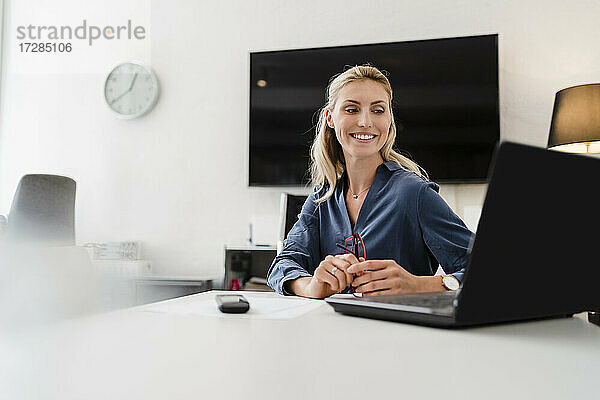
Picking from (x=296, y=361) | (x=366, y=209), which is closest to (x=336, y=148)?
(x=366, y=209)

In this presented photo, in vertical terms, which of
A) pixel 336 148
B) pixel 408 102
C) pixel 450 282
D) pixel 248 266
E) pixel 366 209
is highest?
pixel 408 102

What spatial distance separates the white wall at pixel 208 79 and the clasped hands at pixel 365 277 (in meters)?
1.72

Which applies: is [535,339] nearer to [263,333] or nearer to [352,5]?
[263,333]

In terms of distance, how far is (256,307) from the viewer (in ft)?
1.87

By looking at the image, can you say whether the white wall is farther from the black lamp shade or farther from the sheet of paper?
the sheet of paper

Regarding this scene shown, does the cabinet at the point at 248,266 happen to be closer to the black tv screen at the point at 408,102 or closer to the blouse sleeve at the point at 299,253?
the black tv screen at the point at 408,102

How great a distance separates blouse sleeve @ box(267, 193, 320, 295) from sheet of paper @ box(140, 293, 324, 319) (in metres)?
0.23

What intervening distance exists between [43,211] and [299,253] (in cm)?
85

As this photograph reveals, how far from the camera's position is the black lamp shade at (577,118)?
69.4 inches

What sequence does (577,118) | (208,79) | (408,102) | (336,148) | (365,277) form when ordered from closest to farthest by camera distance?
1. (365,277)
2. (336,148)
3. (577,118)
4. (408,102)
5. (208,79)

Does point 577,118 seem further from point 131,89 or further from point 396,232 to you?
point 131,89

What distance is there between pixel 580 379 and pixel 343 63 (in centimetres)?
226

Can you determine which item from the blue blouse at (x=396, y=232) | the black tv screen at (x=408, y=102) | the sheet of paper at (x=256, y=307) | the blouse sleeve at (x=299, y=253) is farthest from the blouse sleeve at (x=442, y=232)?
the black tv screen at (x=408, y=102)

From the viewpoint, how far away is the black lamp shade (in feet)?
5.78
